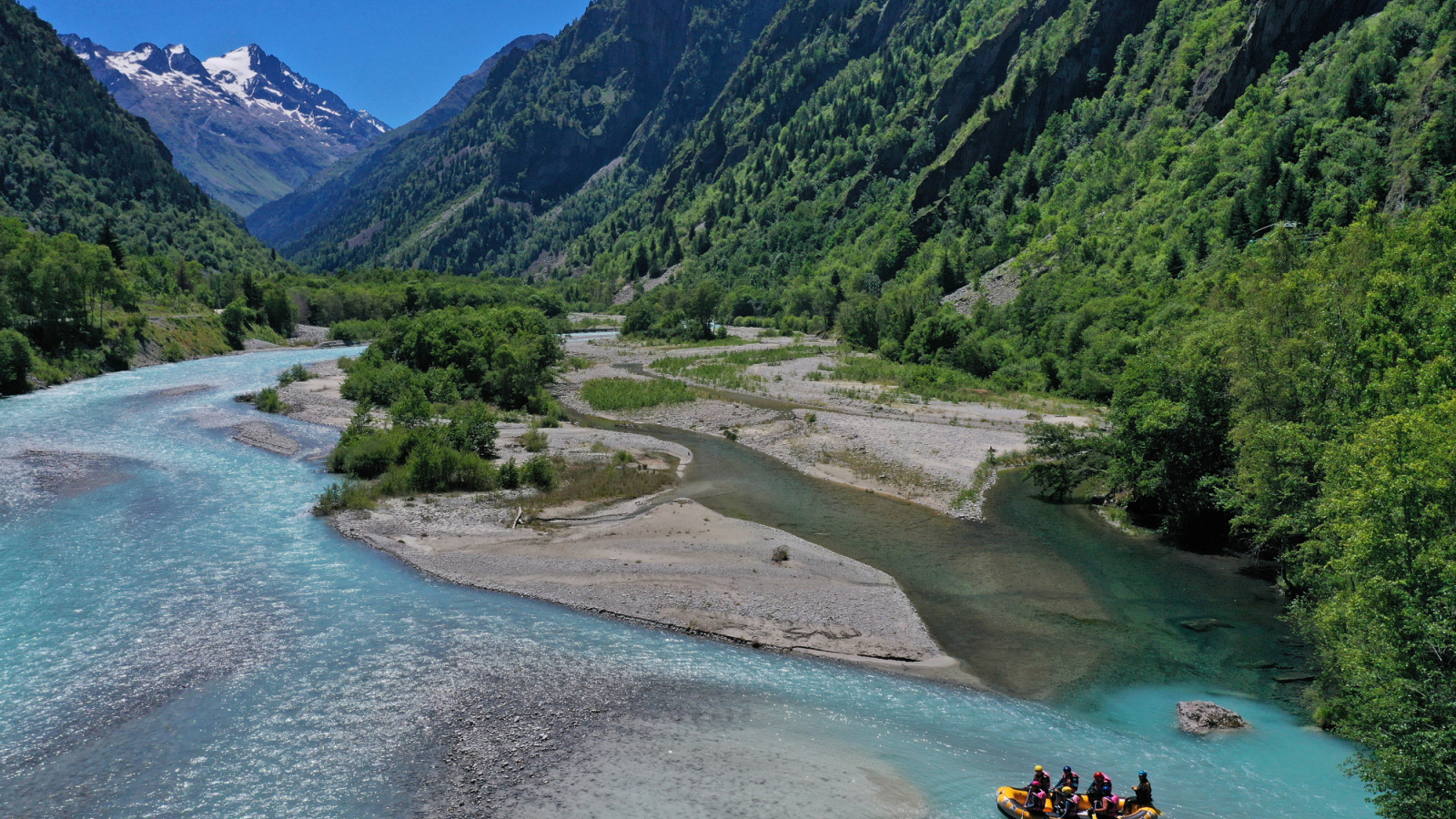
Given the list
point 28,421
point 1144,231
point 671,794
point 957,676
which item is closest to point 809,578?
point 957,676

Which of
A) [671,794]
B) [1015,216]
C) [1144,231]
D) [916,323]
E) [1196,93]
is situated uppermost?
[1196,93]

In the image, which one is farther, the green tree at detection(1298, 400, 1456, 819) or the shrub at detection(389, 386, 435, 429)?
the shrub at detection(389, 386, 435, 429)

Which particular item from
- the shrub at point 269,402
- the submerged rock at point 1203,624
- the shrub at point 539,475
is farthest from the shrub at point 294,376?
the submerged rock at point 1203,624

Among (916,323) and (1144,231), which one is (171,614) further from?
(1144,231)

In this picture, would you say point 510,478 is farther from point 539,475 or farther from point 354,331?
point 354,331

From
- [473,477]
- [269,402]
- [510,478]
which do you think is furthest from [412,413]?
[269,402]

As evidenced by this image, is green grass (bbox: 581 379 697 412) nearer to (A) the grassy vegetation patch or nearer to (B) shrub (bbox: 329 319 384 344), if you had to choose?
(A) the grassy vegetation patch

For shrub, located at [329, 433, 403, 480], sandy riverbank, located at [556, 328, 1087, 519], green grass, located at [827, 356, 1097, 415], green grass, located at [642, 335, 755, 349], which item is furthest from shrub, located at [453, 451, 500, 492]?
green grass, located at [642, 335, 755, 349]

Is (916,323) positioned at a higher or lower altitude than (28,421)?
higher
